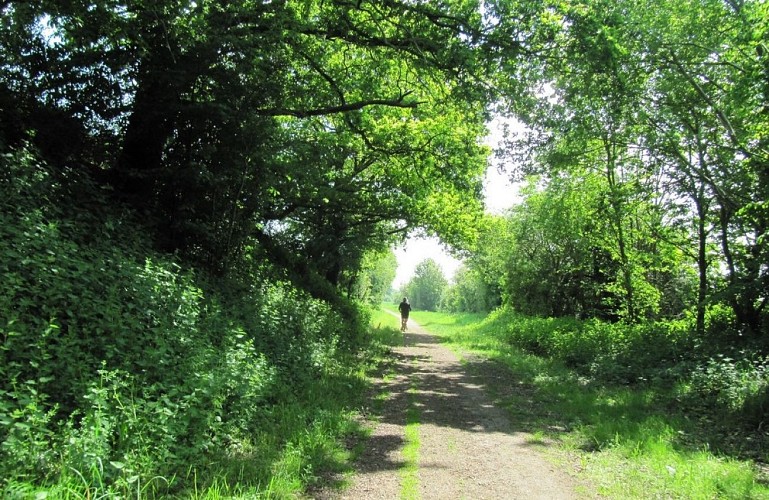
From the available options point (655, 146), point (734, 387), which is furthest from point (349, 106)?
point (734, 387)

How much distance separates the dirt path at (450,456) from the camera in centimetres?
462

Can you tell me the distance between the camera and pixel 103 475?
135 inches

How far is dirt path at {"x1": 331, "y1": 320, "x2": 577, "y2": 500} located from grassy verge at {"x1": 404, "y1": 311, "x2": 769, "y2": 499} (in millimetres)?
421

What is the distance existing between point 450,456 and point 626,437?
8.49ft

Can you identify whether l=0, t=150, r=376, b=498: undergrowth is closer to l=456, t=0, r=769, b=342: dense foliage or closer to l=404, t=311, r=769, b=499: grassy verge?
l=404, t=311, r=769, b=499: grassy verge

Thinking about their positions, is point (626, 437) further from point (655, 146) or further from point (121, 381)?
point (655, 146)

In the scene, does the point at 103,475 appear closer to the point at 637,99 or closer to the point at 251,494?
the point at 251,494

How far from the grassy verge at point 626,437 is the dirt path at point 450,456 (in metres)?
0.42

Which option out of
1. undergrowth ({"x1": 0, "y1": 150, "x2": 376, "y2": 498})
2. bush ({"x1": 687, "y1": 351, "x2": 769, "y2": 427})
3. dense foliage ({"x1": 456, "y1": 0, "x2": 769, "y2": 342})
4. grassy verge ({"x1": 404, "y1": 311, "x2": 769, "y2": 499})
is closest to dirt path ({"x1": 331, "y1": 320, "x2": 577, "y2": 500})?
grassy verge ({"x1": 404, "y1": 311, "x2": 769, "y2": 499})

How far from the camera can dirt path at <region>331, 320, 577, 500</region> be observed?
4.62 meters

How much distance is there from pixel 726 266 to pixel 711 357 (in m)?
5.22

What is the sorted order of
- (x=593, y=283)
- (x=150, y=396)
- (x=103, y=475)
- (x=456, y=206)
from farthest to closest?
1. (x=456, y=206)
2. (x=593, y=283)
3. (x=150, y=396)
4. (x=103, y=475)

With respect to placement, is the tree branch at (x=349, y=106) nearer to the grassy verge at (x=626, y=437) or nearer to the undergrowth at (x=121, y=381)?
the undergrowth at (x=121, y=381)

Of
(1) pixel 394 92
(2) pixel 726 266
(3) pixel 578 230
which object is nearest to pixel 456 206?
(3) pixel 578 230
